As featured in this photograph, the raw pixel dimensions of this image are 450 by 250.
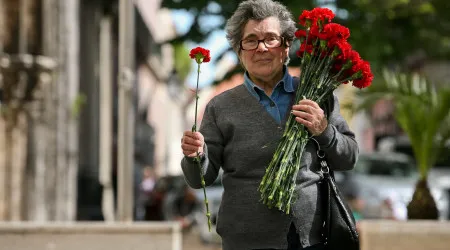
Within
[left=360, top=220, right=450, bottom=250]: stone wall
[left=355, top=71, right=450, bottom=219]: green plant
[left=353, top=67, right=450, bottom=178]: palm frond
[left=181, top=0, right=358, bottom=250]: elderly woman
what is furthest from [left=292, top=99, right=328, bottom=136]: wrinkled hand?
[left=353, top=67, right=450, bottom=178]: palm frond

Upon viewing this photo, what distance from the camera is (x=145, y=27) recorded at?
40.7 m

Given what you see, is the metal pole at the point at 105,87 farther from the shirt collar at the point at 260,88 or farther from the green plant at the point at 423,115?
the shirt collar at the point at 260,88

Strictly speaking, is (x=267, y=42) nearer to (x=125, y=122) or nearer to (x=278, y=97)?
(x=278, y=97)

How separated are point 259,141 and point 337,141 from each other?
0.90 ft

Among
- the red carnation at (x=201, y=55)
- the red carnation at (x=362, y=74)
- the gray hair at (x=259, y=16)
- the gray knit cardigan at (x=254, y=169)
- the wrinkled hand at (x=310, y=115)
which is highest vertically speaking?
the gray hair at (x=259, y=16)

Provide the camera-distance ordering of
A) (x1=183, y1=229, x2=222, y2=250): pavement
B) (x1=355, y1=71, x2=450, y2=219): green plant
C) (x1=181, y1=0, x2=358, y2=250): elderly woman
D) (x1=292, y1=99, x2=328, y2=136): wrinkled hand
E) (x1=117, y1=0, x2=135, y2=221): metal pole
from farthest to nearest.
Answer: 1. (x1=183, y1=229, x2=222, y2=250): pavement
2. (x1=355, y1=71, x2=450, y2=219): green plant
3. (x1=117, y1=0, x2=135, y2=221): metal pole
4. (x1=181, y1=0, x2=358, y2=250): elderly woman
5. (x1=292, y1=99, x2=328, y2=136): wrinkled hand

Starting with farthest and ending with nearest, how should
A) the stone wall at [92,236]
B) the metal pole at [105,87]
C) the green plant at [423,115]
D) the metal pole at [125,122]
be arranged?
1. the metal pole at [105,87]
2. the green plant at [423,115]
3. the metal pole at [125,122]
4. the stone wall at [92,236]

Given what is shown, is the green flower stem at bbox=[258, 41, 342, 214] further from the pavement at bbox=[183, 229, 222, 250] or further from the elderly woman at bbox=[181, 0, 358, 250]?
the pavement at bbox=[183, 229, 222, 250]

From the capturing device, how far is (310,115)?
4012 mm

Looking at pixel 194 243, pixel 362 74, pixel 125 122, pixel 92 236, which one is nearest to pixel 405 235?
pixel 92 236

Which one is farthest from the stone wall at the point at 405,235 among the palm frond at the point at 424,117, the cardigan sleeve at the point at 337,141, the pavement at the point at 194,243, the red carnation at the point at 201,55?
the pavement at the point at 194,243

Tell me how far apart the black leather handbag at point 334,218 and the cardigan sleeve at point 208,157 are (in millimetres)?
369

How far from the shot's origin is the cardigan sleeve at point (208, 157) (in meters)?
4.16

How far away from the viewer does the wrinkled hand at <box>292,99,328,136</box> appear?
401 centimetres
